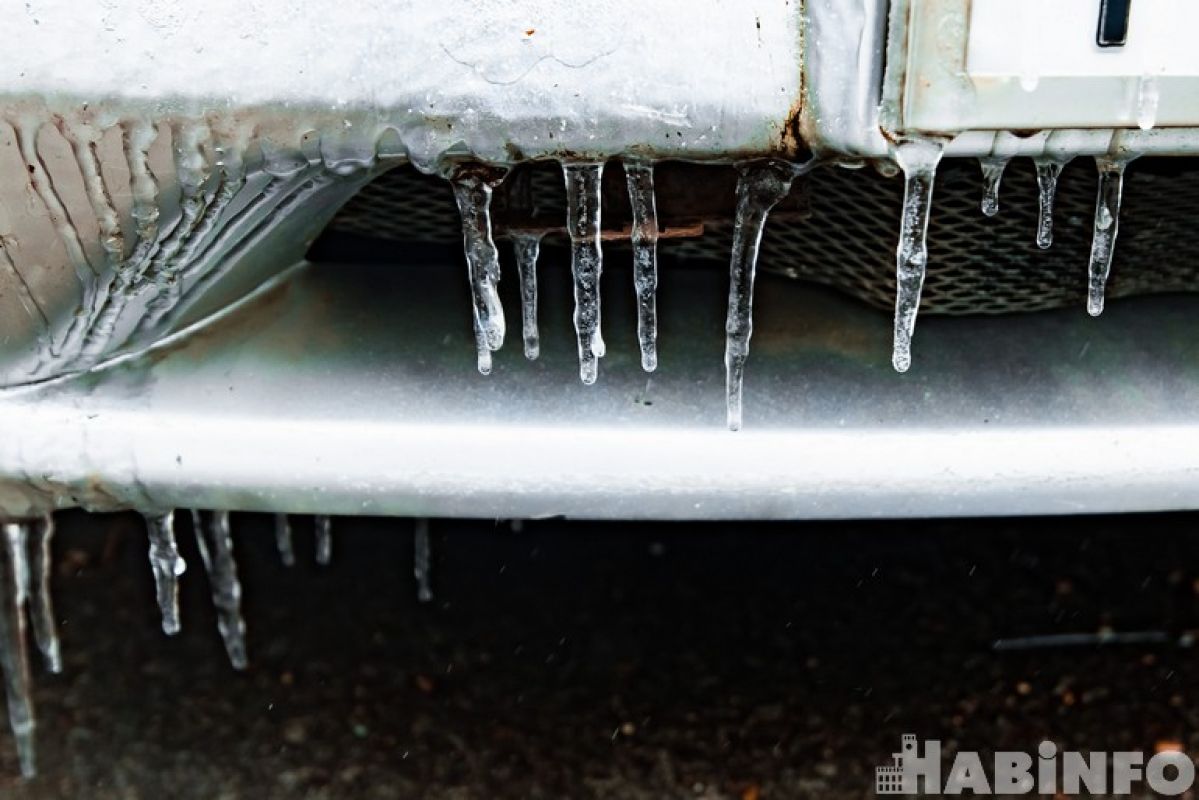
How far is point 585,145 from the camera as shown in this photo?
900 millimetres

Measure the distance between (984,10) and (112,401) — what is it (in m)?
0.72

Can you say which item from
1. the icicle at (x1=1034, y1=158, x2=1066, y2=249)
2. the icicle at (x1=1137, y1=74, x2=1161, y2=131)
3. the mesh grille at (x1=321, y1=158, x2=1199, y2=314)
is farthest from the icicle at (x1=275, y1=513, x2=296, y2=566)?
the icicle at (x1=1137, y1=74, x2=1161, y2=131)

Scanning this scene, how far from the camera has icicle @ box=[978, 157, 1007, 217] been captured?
0.93m

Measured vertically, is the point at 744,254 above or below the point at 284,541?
above

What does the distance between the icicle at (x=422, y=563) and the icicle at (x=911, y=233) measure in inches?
28.8

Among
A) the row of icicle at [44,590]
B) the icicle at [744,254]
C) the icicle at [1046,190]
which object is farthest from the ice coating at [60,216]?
the icicle at [1046,190]

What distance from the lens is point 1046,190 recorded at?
986 millimetres

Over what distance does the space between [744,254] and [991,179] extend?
0.19 m

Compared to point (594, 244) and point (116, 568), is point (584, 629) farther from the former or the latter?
point (594, 244)

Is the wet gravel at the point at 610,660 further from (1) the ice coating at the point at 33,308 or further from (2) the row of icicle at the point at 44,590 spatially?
(1) the ice coating at the point at 33,308

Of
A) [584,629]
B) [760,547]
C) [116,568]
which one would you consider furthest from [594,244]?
[116,568]

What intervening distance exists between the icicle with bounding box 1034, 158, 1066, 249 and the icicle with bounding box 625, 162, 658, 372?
0.28 meters

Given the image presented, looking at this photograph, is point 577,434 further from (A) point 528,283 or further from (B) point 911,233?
(B) point 911,233

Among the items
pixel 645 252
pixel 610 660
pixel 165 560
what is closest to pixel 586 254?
pixel 645 252
